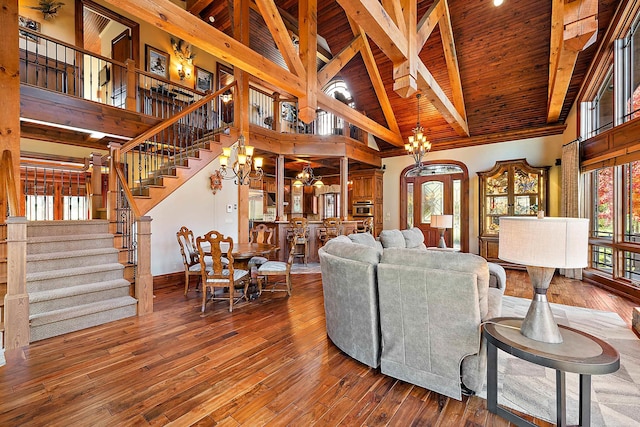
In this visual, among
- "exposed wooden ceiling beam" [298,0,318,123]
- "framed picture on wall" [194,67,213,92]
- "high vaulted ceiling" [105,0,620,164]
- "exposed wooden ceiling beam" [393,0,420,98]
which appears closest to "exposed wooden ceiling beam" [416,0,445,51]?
"high vaulted ceiling" [105,0,620,164]

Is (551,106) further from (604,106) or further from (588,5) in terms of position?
(588,5)

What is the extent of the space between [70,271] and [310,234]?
4.76m

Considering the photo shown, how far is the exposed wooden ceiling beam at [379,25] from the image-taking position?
3.07m

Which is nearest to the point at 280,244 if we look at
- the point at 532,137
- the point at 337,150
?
the point at 337,150

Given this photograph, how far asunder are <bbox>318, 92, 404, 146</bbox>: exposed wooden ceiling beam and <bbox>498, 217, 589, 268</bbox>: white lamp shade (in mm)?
4403

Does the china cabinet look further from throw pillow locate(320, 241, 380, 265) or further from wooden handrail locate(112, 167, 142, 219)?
wooden handrail locate(112, 167, 142, 219)

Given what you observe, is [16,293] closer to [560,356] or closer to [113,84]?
[560,356]

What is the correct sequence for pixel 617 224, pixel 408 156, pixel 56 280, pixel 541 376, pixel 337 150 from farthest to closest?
pixel 408 156 < pixel 337 150 < pixel 617 224 < pixel 56 280 < pixel 541 376

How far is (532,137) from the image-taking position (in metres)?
7.17

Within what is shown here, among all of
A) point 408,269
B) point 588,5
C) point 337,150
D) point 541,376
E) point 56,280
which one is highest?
point 588,5

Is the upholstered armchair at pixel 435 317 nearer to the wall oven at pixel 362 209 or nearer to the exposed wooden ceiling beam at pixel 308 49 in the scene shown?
the exposed wooden ceiling beam at pixel 308 49

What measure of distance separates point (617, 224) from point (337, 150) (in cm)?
567

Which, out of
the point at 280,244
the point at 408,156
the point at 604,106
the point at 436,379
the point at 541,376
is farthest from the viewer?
the point at 408,156

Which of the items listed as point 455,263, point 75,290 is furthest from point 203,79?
point 455,263
